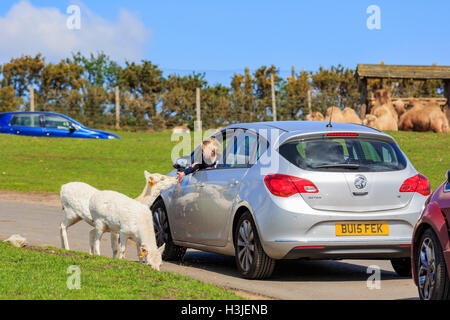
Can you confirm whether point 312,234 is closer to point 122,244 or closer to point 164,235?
point 122,244

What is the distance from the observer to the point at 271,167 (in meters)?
9.11

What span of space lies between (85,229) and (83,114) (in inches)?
1216

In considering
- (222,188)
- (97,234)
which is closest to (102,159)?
(97,234)

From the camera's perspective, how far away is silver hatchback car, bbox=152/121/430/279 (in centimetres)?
875

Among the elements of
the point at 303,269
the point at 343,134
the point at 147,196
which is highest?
the point at 343,134

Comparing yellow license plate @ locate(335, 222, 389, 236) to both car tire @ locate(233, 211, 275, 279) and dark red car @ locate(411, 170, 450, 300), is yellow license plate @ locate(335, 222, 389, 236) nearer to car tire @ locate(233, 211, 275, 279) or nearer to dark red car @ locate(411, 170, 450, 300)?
car tire @ locate(233, 211, 275, 279)

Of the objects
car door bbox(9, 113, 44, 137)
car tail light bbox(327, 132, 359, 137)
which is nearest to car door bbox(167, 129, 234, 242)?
car tail light bbox(327, 132, 359, 137)

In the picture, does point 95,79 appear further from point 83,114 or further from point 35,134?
point 35,134

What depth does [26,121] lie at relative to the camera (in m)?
38.4

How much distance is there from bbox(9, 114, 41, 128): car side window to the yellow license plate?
101 ft

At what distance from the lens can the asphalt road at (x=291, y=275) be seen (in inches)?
328

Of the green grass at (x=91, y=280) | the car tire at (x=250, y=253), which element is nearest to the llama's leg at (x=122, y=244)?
the green grass at (x=91, y=280)

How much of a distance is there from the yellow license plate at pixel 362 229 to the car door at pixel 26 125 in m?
30.8

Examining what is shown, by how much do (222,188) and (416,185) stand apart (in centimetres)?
228
